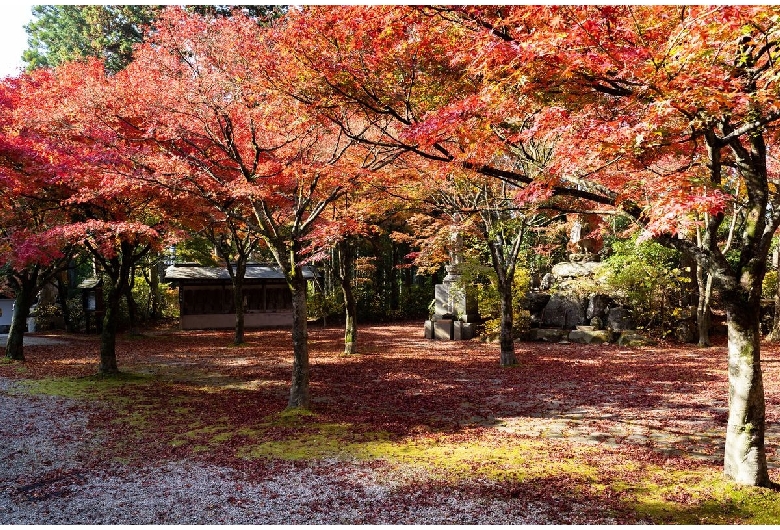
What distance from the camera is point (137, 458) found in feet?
22.6

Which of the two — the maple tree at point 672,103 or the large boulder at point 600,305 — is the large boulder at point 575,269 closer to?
the large boulder at point 600,305

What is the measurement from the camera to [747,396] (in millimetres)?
5328

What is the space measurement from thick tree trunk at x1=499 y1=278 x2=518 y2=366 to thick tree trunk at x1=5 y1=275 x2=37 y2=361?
469 inches

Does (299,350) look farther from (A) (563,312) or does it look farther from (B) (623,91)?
(A) (563,312)

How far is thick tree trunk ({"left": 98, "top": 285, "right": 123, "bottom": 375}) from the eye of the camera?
12242 millimetres

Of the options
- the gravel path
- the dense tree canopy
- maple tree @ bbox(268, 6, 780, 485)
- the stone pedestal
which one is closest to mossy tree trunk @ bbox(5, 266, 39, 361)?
the dense tree canopy

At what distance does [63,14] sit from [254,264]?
51.1ft

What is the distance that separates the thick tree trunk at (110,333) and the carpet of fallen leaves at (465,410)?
2.06 feet

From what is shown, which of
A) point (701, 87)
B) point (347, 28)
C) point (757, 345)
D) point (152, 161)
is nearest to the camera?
point (701, 87)

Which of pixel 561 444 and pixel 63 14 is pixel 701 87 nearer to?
pixel 561 444

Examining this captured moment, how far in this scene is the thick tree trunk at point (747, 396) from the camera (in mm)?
5285

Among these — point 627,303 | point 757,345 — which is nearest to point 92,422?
point 757,345

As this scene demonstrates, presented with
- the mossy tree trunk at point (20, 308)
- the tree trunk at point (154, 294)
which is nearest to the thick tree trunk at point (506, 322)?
the mossy tree trunk at point (20, 308)

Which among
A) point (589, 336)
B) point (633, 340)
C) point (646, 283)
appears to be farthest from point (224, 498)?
point (646, 283)
